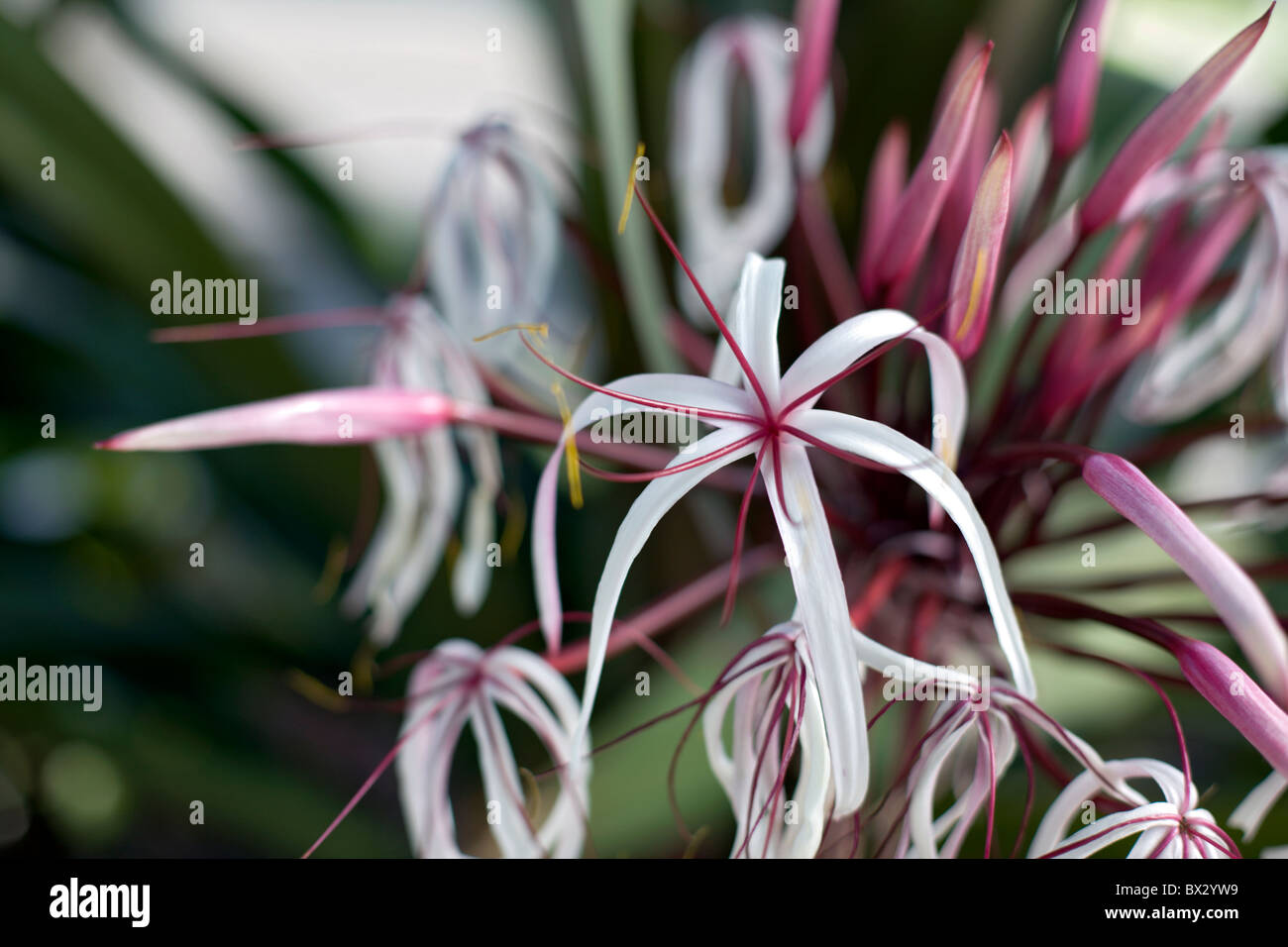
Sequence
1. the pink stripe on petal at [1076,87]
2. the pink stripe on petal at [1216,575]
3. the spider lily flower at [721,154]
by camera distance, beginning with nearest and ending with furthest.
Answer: the pink stripe on petal at [1216,575], the pink stripe on petal at [1076,87], the spider lily flower at [721,154]

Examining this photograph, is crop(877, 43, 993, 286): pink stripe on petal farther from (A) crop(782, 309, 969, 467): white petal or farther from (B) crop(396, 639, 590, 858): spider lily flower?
(B) crop(396, 639, 590, 858): spider lily flower

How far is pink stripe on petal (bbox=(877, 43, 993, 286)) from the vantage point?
275 millimetres

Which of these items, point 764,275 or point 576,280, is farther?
point 576,280

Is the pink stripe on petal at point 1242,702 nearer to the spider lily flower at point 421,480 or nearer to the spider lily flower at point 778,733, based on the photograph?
the spider lily flower at point 778,733

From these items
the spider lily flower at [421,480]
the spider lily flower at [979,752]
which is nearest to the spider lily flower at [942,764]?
the spider lily flower at [979,752]

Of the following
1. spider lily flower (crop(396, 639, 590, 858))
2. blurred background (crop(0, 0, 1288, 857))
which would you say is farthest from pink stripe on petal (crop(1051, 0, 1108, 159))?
spider lily flower (crop(396, 639, 590, 858))

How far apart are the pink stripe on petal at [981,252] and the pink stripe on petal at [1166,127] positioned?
78 millimetres

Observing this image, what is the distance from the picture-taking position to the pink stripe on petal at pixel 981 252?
0.24 meters

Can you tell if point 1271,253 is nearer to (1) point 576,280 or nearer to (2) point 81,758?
(1) point 576,280

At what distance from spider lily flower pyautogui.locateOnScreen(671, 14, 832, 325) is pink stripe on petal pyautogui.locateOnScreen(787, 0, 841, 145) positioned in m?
0.04
